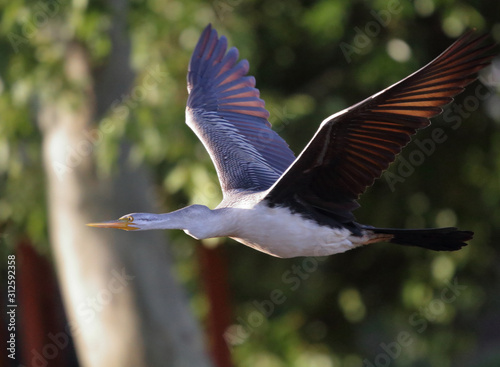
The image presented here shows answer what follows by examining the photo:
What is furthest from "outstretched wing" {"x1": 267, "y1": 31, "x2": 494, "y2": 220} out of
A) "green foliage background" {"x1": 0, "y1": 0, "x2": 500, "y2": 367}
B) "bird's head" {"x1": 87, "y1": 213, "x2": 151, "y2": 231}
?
"green foliage background" {"x1": 0, "y1": 0, "x2": 500, "y2": 367}

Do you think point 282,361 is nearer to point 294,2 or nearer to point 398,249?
point 398,249

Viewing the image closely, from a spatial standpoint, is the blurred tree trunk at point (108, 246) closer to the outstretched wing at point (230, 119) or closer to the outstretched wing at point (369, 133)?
the outstretched wing at point (230, 119)

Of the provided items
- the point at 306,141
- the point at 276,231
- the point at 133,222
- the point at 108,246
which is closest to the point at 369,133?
the point at 276,231

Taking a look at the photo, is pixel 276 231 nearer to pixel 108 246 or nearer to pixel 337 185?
pixel 337 185

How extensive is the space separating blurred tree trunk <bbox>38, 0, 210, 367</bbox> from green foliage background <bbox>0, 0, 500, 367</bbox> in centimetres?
18

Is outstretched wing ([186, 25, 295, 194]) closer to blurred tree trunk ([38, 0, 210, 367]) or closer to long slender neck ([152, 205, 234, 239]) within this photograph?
long slender neck ([152, 205, 234, 239])

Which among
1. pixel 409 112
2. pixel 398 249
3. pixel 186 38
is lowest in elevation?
pixel 398 249

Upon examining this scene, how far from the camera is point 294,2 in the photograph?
8727 mm

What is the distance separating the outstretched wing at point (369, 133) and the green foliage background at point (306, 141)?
9.75ft

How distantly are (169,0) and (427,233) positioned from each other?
5.36 meters

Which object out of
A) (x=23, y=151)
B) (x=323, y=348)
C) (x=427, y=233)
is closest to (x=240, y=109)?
(x=427, y=233)

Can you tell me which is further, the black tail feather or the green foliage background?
the green foliage background

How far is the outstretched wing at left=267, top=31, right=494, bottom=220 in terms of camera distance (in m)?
3.33

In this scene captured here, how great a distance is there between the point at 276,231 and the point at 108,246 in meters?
4.59
